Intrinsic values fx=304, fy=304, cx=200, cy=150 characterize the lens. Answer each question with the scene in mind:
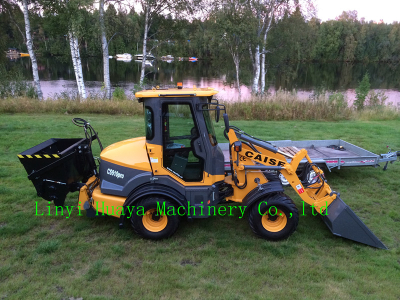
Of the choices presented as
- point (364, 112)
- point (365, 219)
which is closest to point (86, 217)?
point (365, 219)

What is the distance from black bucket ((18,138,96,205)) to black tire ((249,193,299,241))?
2590mm

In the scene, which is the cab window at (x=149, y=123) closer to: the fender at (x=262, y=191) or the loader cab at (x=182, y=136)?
the loader cab at (x=182, y=136)

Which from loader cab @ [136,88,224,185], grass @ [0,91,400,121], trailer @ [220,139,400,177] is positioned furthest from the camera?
grass @ [0,91,400,121]

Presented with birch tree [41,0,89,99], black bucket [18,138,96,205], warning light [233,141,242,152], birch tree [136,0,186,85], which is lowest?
black bucket [18,138,96,205]

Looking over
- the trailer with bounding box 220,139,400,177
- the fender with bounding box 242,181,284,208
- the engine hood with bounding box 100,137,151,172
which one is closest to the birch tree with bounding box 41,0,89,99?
the trailer with bounding box 220,139,400,177

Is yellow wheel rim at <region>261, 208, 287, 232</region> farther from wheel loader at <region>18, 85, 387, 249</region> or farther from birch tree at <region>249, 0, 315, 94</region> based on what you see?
birch tree at <region>249, 0, 315, 94</region>

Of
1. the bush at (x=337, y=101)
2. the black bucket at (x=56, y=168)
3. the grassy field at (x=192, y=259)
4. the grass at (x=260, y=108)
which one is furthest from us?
the bush at (x=337, y=101)

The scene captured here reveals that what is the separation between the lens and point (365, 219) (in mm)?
4934

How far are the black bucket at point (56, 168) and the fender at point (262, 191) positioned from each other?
2.43 metres

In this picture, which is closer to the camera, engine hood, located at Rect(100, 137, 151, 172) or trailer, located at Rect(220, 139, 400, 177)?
engine hood, located at Rect(100, 137, 151, 172)

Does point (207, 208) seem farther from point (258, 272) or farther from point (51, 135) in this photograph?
point (51, 135)

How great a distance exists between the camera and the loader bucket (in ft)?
13.5

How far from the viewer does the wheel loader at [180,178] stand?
4074 millimetres

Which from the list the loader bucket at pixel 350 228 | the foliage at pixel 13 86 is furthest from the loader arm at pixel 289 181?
the foliage at pixel 13 86
